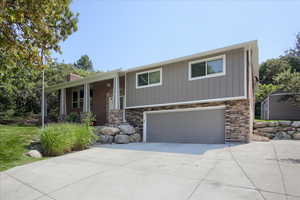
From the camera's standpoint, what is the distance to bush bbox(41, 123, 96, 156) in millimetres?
7215

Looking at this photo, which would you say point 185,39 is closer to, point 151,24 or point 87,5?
point 151,24

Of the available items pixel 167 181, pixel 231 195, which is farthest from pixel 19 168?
pixel 231 195

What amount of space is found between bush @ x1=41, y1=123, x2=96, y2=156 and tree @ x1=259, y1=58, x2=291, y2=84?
29063 mm

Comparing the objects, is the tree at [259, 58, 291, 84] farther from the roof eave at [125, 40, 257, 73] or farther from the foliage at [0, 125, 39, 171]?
the foliage at [0, 125, 39, 171]

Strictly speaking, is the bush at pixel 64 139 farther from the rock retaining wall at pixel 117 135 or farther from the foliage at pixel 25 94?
the foliage at pixel 25 94

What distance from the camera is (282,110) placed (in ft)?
49.3

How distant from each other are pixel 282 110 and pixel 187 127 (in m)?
10.4

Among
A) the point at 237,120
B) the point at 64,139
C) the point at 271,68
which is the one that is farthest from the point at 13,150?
the point at 271,68

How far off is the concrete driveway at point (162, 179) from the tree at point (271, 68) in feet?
91.5

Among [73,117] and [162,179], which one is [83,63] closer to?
[73,117]

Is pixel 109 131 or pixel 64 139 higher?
pixel 64 139

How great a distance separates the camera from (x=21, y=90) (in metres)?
18.3

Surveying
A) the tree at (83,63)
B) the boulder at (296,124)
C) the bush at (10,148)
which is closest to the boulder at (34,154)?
the bush at (10,148)

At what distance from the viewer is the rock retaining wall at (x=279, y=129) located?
32.9 feet
